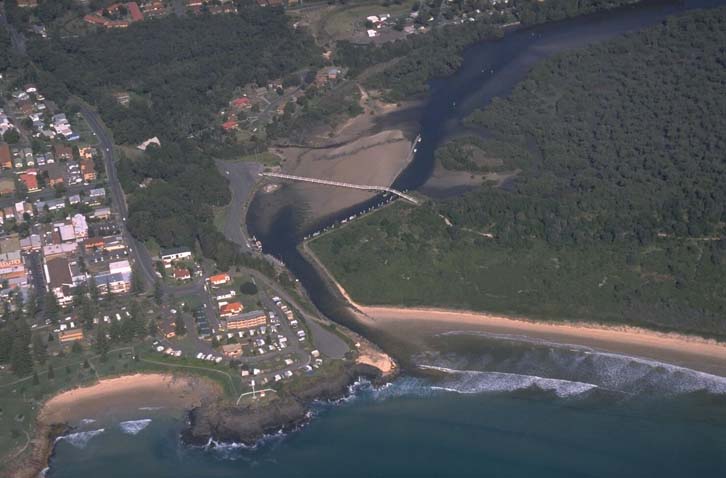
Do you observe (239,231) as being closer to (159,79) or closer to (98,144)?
(98,144)

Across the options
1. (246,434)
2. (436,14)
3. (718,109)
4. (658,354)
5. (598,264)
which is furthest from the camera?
(436,14)

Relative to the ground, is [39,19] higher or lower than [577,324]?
higher

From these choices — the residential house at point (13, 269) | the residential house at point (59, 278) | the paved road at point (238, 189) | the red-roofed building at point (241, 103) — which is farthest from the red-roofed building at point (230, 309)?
the red-roofed building at point (241, 103)

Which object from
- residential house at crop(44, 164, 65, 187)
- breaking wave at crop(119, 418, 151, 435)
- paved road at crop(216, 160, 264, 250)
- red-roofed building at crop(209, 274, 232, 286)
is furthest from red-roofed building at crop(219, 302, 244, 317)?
residential house at crop(44, 164, 65, 187)

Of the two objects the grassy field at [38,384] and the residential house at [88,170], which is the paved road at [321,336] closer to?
the grassy field at [38,384]

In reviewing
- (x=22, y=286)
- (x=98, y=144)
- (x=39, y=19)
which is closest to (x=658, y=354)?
(x=22, y=286)
